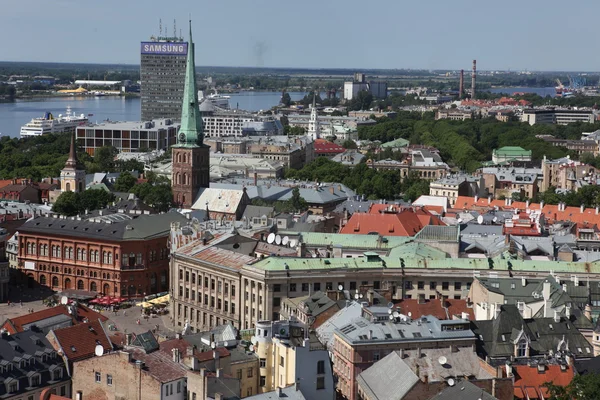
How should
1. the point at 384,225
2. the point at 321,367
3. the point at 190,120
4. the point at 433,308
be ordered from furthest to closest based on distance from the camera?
the point at 190,120 < the point at 384,225 < the point at 433,308 < the point at 321,367

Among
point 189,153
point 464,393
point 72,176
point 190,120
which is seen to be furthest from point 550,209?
point 464,393

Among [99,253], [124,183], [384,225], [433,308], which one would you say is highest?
[384,225]

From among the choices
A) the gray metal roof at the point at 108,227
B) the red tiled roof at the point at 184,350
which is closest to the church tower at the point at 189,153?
the gray metal roof at the point at 108,227

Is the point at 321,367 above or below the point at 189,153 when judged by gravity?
below

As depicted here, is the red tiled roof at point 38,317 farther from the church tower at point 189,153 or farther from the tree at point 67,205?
the church tower at point 189,153

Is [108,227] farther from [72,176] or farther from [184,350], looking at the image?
[184,350]

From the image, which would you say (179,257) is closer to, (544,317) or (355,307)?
(355,307)

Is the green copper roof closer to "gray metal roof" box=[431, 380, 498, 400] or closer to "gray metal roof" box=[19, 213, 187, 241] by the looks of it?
"gray metal roof" box=[19, 213, 187, 241]

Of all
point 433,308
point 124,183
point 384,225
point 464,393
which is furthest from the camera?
point 124,183
